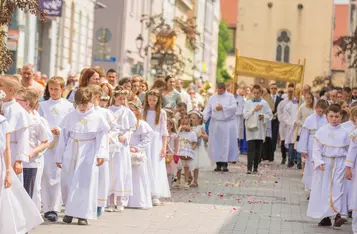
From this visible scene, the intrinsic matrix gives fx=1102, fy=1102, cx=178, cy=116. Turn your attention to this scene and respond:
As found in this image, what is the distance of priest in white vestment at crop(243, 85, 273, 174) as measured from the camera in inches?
931

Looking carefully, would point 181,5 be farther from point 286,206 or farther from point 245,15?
point 286,206

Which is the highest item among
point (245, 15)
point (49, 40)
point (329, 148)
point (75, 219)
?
point (245, 15)

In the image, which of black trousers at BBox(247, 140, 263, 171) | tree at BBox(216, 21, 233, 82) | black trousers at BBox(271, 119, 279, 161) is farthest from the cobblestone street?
tree at BBox(216, 21, 233, 82)

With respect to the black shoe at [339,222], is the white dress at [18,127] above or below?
above

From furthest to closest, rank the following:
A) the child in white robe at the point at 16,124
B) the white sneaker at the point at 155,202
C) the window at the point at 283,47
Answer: the window at the point at 283,47 → the white sneaker at the point at 155,202 → the child in white robe at the point at 16,124

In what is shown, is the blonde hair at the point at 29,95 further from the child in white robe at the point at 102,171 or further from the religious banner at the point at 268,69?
the religious banner at the point at 268,69

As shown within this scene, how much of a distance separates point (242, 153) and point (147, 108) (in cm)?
1584

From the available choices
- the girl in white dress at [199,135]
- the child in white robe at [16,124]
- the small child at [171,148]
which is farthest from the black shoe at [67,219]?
the girl in white dress at [199,135]

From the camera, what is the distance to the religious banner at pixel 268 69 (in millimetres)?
30828

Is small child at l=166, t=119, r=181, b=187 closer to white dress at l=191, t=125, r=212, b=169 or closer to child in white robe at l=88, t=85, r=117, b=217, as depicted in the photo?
white dress at l=191, t=125, r=212, b=169

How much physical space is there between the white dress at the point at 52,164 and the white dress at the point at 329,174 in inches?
128

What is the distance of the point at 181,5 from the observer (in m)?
80.9

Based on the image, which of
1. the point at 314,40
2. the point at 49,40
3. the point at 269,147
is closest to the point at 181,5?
the point at 314,40

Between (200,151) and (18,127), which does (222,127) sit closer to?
(200,151)
